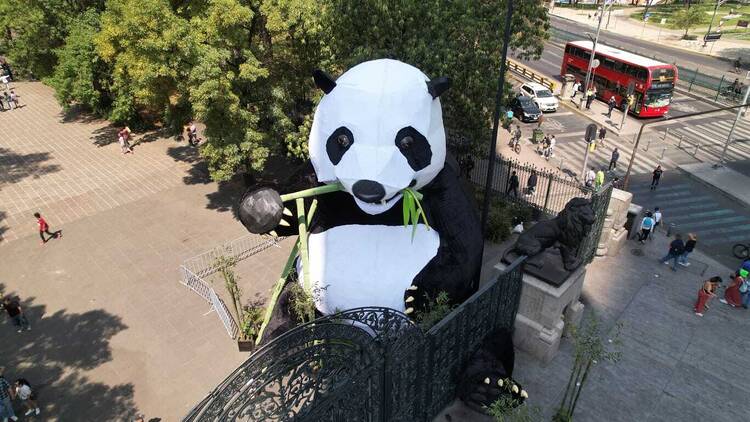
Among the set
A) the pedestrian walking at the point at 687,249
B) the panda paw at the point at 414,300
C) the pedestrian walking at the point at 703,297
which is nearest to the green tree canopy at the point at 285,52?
the pedestrian walking at the point at 687,249

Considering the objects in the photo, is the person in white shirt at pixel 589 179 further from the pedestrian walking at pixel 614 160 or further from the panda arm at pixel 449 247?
the panda arm at pixel 449 247

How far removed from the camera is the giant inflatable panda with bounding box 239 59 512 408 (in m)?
7.32

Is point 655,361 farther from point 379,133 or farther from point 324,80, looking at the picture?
point 324,80

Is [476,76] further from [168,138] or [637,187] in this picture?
[168,138]

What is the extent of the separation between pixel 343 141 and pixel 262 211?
5.39ft

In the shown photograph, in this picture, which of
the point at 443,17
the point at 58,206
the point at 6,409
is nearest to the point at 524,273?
the point at 443,17

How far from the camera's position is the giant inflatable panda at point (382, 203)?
24.0 feet

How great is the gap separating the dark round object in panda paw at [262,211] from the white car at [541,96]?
75.4 feet

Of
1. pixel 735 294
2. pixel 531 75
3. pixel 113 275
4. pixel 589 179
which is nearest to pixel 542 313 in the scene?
pixel 735 294

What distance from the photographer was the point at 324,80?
26.1 feet

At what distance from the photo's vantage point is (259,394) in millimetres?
5281

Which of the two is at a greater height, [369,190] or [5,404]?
[369,190]

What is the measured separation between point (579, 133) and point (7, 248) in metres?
24.7

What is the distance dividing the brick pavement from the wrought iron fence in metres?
5.40
